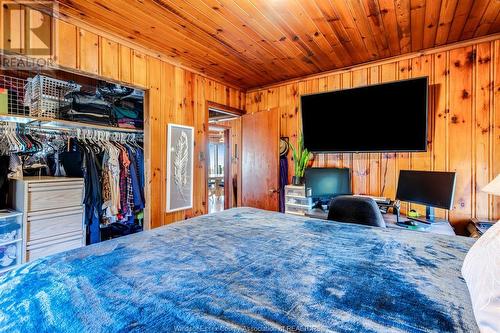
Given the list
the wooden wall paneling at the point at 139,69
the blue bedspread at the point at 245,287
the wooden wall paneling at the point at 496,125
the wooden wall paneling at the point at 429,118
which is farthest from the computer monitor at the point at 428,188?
the wooden wall paneling at the point at 139,69

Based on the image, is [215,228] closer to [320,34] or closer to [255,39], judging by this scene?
[255,39]

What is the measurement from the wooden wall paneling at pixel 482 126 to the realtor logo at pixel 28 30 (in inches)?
147

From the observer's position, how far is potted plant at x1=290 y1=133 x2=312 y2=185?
3.12m

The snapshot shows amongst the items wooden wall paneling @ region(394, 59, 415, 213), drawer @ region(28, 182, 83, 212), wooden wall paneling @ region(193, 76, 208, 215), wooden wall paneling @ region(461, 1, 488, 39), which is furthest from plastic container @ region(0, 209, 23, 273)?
wooden wall paneling @ region(461, 1, 488, 39)

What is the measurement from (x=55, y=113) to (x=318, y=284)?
301 cm

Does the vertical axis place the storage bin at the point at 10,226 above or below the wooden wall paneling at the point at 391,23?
below

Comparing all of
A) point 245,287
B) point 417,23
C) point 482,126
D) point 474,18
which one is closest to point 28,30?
point 245,287

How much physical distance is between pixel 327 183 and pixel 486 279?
2.27 metres

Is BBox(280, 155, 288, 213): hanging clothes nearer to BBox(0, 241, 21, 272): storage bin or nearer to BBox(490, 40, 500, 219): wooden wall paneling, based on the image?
BBox(490, 40, 500, 219): wooden wall paneling

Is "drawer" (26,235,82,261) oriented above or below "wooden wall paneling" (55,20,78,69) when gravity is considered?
below

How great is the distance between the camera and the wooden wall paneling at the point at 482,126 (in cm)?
225

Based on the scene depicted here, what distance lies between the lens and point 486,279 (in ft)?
2.24

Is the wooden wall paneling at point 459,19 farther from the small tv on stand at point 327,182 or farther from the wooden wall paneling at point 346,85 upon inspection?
the small tv on stand at point 327,182

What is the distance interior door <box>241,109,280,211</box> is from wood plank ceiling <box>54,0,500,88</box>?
92cm
